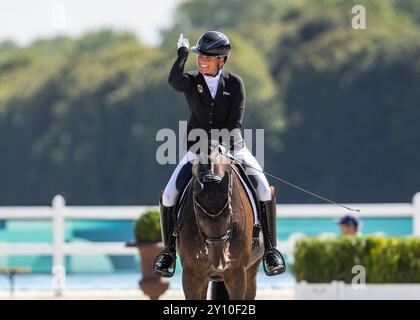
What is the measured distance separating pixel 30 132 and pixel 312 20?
18.8m

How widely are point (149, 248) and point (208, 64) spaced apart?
18.4ft

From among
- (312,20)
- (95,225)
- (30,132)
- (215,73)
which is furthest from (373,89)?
(215,73)

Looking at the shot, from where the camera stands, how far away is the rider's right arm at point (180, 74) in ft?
35.8

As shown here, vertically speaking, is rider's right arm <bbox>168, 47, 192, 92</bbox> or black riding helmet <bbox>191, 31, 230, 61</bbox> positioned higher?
black riding helmet <bbox>191, 31, 230, 61</bbox>

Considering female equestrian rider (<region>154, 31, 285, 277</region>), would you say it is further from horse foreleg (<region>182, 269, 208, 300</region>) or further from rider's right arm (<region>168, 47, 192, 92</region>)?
horse foreleg (<region>182, 269, 208, 300</region>)

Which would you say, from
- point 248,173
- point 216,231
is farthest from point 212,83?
point 216,231

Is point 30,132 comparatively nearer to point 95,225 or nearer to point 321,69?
point 321,69

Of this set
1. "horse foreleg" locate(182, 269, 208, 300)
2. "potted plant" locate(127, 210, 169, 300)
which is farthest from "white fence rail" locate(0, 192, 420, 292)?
"horse foreleg" locate(182, 269, 208, 300)

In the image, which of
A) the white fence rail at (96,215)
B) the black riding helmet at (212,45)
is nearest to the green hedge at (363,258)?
the white fence rail at (96,215)

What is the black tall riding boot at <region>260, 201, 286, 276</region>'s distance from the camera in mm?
11343

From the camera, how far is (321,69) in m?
68.9

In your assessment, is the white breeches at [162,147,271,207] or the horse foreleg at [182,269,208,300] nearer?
the horse foreleg at [182,269,208,300]

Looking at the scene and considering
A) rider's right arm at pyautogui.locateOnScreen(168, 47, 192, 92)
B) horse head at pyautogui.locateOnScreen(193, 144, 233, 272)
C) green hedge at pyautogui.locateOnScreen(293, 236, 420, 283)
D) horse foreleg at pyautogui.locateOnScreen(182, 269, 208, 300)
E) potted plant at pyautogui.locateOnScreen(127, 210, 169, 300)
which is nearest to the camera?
horse head at pyautogui.locateOnScreen(193, 144, 233, 272)

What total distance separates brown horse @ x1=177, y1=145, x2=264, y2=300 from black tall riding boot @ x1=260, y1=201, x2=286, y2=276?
0.27 metres
